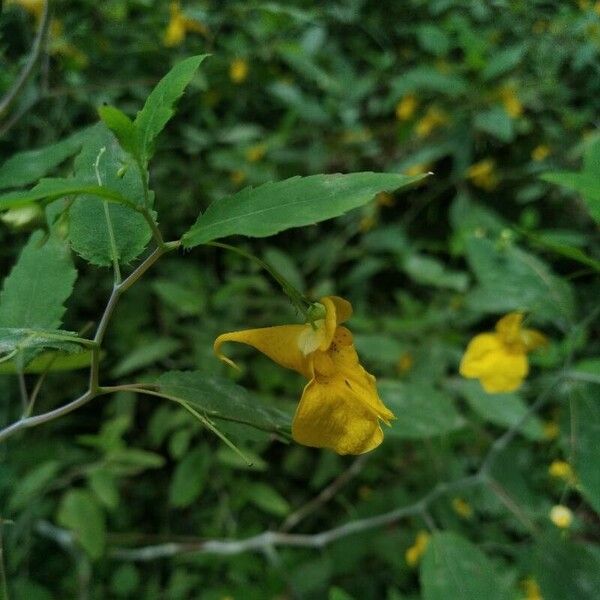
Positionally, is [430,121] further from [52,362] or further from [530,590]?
[52,362]

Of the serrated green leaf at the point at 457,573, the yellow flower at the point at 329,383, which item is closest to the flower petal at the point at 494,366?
the serrated green leaf at the point at 457,573

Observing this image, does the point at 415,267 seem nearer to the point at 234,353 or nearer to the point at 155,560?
the point at 234,353

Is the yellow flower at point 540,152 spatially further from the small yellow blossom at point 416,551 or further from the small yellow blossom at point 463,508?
the small yellow blossom at point 416,551

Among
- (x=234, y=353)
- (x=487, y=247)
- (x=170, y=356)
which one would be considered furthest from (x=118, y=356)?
(x=487, y=247)

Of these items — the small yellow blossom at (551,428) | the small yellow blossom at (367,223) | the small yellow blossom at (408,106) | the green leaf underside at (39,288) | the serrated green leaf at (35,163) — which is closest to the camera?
the green leaf underside at (39,288)

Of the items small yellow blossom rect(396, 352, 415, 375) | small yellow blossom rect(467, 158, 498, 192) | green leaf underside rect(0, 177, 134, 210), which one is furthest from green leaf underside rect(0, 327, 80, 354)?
small yellow blossom rect(467, 158, 498, 192)

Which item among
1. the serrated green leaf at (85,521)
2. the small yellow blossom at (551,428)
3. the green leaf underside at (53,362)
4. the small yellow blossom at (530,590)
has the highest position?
the green leaf underside at (53,362)

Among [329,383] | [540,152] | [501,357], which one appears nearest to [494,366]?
[501,357]
